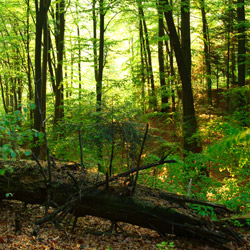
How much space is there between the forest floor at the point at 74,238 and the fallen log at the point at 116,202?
198 millimetres

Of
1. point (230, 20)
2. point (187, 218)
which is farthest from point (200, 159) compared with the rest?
point (230, 20)

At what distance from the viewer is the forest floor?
3914 millimetres

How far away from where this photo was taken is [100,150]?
22.0 feet

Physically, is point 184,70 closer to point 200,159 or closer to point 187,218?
point 200,159

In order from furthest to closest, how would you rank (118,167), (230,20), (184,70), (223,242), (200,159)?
(230,20) < (184,70) < (118,167) < (200,159) < (223,242)

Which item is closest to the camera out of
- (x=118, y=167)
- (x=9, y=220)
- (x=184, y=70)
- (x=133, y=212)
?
(x=133, y=212)

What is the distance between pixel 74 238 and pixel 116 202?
101cm

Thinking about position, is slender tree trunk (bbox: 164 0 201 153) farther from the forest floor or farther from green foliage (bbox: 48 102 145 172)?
the forest floor

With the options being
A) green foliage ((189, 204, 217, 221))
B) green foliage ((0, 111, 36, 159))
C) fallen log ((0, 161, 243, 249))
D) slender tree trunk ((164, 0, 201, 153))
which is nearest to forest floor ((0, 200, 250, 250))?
fallen log ((0, 161, 243, 249))

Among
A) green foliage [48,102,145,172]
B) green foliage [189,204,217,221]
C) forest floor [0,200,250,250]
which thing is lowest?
forest floor [0,200,250,250]

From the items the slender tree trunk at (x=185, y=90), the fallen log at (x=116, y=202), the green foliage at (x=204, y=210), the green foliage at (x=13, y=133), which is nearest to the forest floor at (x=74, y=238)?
the fallen log at (x=116, y=202)

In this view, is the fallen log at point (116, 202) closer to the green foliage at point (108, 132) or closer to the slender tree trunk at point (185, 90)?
the green foliage at point (108, 132)

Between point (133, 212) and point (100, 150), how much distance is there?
2704 millimetres

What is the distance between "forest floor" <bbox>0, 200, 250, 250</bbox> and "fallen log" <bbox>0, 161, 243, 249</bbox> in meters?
0.20
